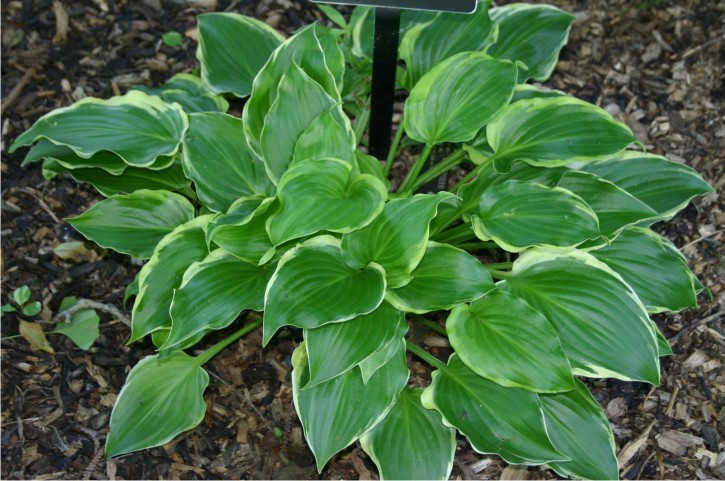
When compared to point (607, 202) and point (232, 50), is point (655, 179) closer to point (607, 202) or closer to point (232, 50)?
point (607, 202)

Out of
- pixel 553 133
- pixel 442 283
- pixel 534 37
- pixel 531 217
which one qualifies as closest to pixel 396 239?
pixel 442 283

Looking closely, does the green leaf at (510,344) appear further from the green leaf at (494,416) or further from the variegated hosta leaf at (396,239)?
the variegated hosta leaf at (396,239)

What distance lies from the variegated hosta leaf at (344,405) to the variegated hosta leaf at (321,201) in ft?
1.40

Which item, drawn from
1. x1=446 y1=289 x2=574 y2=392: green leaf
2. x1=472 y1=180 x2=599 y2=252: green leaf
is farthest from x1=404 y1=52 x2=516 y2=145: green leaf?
x1=446 y1=289 x2=574 y2=392: green leaf

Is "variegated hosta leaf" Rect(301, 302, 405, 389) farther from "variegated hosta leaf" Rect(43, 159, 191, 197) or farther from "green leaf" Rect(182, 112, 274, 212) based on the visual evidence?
"variegated hosta leaf" Rect(43, 159, 191, 197)

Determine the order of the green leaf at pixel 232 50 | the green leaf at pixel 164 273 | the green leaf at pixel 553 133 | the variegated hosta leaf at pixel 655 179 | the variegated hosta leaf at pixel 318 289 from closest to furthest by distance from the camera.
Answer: the variegated hosta leaf at pixel 318 289
the green leaf at pixel 164 273
the green leaf at pixel 553 133
the variegated hosta leaf at pixel 655 179
the green leaf at pixel 232 50

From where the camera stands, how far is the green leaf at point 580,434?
204cm

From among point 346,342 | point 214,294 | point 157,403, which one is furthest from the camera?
point 157,403

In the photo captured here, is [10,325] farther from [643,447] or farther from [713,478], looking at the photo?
[713,478]

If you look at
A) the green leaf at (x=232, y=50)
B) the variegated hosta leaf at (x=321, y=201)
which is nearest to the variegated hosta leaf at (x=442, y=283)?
the variegated hosta leaf at (x=321, y=201)

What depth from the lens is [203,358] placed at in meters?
2.25

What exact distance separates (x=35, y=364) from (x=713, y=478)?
2116 mm

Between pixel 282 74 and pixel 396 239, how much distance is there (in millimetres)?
654

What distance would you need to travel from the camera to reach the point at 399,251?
77.2 inches
